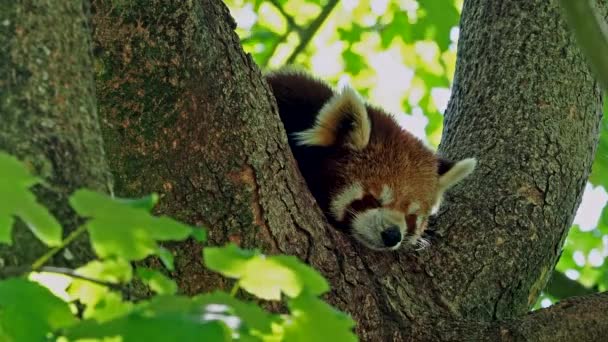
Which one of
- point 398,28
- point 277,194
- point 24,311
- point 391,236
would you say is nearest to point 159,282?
point 24,311

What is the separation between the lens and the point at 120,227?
1669mm

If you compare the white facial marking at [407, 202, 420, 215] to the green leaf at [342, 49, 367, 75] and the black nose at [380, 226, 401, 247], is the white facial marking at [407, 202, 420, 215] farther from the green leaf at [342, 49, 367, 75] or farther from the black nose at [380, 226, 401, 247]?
the green leaf at [342, 49, 367, 75]

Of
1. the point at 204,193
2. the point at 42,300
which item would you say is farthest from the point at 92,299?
the point at 204,193

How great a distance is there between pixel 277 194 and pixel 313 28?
3.63 m

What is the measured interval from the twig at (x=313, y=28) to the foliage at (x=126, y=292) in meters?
4.84

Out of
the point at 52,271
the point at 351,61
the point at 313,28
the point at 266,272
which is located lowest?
the point at 52,271

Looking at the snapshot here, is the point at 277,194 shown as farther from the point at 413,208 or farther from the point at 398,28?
the point at 398,28

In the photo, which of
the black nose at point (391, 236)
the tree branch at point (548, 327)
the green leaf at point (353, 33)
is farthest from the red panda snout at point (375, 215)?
the green leaf at point (353, 33)

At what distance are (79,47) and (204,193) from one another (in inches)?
36.4

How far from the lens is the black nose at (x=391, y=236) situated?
4238 mm

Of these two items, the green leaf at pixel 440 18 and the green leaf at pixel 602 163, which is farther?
the green leaf at pixel 440 18

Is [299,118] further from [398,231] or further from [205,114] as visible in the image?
[205,114]

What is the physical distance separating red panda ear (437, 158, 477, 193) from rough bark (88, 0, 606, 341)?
76 mm

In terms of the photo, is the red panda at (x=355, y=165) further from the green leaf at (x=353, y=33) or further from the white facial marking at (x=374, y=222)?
the green leaf at (x=353, y=33)
